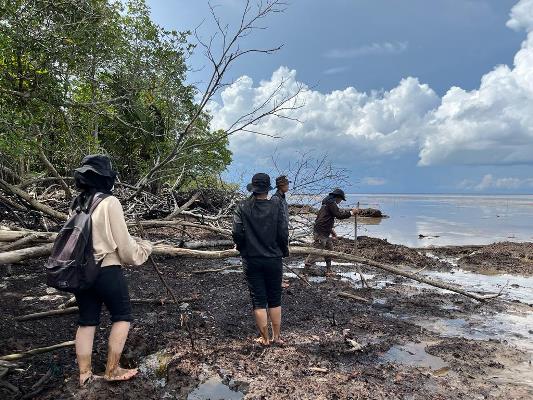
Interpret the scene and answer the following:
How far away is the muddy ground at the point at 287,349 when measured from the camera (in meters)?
3.77

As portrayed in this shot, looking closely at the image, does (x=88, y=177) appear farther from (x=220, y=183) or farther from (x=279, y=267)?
(x=220, y=183)

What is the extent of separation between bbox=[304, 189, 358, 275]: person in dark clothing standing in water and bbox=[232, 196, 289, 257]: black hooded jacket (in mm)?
4450

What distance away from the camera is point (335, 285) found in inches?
332

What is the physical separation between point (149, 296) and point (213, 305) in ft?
3.31

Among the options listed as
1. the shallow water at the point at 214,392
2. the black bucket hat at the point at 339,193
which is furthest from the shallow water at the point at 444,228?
the shallow water at the point at 214,392

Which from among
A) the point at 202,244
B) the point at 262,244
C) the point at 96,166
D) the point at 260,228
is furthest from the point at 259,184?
the point at 202,244

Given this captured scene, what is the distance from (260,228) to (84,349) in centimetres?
212

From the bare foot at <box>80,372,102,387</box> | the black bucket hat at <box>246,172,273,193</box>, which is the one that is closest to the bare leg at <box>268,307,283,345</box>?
the black bucket hat at <box>246,172,273,193</box>

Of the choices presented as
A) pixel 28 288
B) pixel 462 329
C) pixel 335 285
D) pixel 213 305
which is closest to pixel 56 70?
pixel 28 288

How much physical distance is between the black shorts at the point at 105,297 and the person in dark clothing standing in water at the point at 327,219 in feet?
20.1

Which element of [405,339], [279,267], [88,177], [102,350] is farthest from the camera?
[405,339]

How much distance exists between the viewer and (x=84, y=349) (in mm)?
3385

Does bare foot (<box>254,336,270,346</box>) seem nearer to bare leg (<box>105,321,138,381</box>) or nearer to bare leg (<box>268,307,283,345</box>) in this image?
bare leg (<box>268,307,283,345</box>)

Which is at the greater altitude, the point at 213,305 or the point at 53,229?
the point at 53,229
